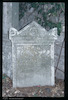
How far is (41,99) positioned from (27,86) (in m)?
1.15

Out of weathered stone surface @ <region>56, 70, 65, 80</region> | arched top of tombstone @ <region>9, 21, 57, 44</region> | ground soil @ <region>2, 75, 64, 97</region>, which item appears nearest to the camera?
arched top of tombstone @ <region>9, 21, 57, 44</region>

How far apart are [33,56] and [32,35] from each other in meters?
0.33

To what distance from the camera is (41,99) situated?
1.30m

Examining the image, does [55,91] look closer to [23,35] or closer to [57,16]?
[23,35]

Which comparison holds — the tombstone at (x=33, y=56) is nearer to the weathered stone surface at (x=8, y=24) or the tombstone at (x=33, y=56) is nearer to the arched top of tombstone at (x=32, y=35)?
the arched top of tombstone at (x=32, y=35)

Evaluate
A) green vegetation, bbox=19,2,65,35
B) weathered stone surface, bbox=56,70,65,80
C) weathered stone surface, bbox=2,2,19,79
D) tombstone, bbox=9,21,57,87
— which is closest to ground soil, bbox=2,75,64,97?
tombstone, bbox=9,21,57,87

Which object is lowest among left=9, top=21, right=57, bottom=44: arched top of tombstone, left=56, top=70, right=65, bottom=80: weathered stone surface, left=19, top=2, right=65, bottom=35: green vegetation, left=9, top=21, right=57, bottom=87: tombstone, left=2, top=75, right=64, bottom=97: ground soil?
left=2, top=75, right=64, bottom=97: ground soil

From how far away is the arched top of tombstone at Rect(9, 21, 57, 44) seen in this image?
231 cm

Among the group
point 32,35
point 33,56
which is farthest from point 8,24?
point 33,56

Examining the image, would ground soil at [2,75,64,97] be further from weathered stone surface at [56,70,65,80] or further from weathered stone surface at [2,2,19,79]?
weathered stone surface at [2,2,19,79]

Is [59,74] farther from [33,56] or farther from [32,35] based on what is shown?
[32,35]

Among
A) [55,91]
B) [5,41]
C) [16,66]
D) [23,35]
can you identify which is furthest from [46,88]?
[5,41]

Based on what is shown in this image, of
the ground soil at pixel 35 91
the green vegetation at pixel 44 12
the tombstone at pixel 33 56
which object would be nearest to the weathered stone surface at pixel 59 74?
the ground soil at pixel 35 91

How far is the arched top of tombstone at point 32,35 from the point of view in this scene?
2311 millimetres
